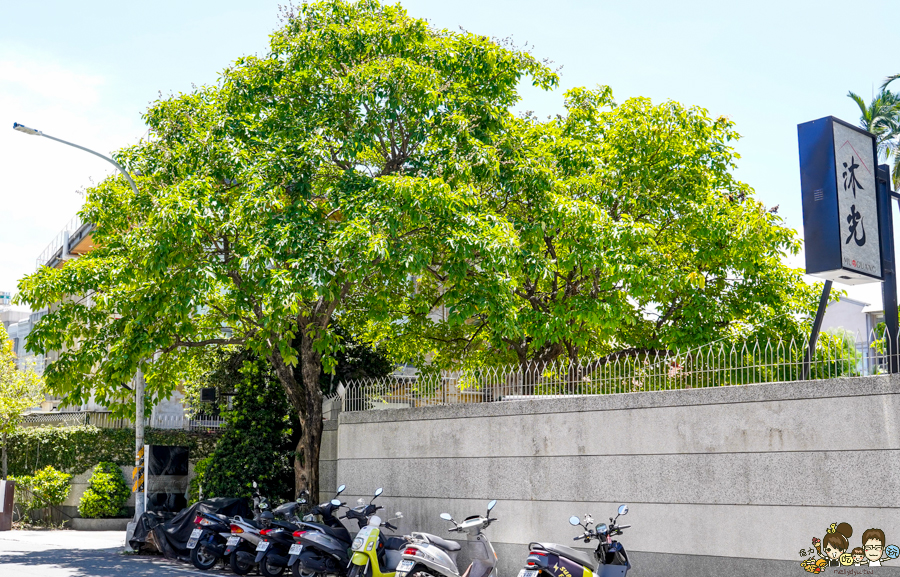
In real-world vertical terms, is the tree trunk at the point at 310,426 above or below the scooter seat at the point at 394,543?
above

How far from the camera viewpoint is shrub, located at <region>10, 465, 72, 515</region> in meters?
24.5

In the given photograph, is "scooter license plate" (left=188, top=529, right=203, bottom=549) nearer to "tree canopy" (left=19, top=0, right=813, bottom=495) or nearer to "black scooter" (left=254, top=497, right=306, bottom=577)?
"black scooter" (left=254, top=497, right=306, bottom=577)

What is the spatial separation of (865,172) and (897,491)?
3.75 meters

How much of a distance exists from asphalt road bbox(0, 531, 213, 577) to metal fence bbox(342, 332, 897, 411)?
4.15m

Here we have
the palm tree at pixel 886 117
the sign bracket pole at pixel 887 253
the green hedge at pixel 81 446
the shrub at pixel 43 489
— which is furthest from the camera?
the palm tree at pixel 886 117

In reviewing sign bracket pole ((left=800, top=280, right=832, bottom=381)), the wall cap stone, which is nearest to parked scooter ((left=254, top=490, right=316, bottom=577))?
the wall cap stone

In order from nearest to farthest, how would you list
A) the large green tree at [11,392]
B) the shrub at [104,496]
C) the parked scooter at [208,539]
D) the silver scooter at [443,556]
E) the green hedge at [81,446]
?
1. the silver scooter at [443,556]
2. the parked scooter at [208,539]
3. the shrub at [104,496]
4. the green hedge at [81,446]
5. the large green tree at [11,392]

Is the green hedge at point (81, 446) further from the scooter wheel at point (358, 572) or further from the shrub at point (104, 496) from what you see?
the scooter wheel at point (358, 572)

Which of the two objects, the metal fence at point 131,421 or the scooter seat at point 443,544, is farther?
the metal fence at point 131,421

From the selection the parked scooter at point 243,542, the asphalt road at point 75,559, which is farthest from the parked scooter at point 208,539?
the parked scooter at point 243,542

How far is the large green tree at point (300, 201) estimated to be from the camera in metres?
14.2

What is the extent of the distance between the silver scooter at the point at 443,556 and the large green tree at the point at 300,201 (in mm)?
4219

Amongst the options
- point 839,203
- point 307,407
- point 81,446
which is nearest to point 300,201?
point 307,407
